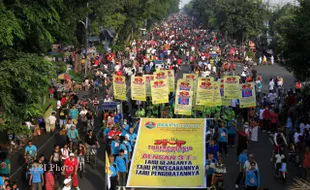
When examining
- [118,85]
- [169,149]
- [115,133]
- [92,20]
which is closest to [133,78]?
[118,85]

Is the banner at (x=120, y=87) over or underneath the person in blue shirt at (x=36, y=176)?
over

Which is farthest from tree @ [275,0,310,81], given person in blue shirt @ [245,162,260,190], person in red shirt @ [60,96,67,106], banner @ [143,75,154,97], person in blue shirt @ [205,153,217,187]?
person in red shirt @ [60,96,67,106]

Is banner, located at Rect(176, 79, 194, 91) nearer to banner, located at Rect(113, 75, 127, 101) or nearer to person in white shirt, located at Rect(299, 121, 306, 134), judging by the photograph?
banner, located at Rect(113, 75, 127, 101)

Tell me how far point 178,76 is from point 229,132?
22619mm

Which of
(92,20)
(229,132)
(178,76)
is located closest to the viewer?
(229,132)

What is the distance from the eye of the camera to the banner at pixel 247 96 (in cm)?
2120

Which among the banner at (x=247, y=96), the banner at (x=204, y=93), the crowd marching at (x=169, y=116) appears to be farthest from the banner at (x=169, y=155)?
the banner at (x=247, y=96)

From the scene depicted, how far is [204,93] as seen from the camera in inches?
851

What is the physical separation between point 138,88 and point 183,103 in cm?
205

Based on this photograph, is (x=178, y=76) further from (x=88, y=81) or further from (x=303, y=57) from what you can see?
(x=303, y=57)

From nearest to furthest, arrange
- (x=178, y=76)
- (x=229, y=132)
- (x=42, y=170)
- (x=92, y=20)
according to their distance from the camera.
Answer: (x=42, y=170), (x=229, y=132), (x=178, y=76), (x=92, y=20)

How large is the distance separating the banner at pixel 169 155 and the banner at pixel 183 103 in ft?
11.6

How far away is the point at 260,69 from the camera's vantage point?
47.6 m

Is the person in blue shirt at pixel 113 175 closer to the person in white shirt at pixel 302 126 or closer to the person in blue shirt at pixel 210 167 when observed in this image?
the person in blue shirt at pixel 210 167
